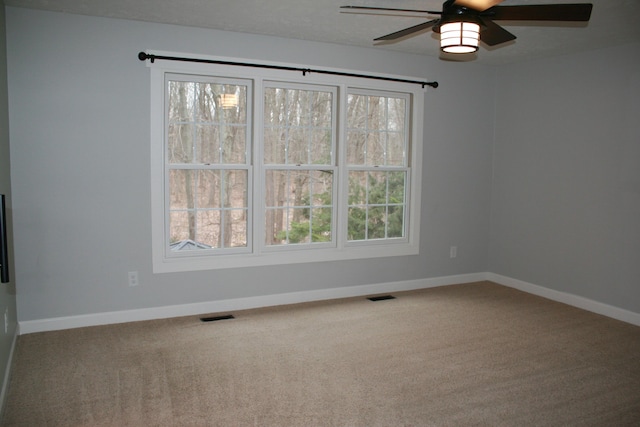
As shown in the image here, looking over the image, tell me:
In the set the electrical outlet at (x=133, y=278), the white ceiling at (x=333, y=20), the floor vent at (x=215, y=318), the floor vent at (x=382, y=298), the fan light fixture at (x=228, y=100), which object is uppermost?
the white ceiling at (x=333, y=20)

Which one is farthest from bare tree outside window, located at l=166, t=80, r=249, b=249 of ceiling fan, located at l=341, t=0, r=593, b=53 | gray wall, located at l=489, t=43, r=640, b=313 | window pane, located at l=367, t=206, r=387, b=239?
gray wall, located at l=489, t=43, r=640, b=313

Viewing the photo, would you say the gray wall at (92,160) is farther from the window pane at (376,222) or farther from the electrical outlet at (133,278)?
the window pane at (376,222)

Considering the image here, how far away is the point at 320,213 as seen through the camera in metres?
5.05

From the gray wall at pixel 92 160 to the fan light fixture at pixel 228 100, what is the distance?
343mm

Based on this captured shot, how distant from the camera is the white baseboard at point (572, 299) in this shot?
4.54m

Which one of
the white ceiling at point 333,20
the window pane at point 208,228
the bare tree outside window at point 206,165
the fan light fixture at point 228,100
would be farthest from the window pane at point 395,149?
the window pane at point 208,228

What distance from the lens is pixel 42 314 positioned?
157 inches

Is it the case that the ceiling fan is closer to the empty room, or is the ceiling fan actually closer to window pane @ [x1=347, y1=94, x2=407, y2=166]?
the empty room

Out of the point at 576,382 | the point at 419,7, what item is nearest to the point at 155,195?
the point at 419,7

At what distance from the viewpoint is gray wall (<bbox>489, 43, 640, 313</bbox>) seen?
452cm

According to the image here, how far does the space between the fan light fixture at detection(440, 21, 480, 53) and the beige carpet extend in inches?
79.4

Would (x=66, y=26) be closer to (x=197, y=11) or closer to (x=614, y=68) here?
(x=197, y=11)

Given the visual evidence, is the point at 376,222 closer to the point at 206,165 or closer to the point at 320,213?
the point at 320,213

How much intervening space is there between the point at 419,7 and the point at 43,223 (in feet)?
10.3
